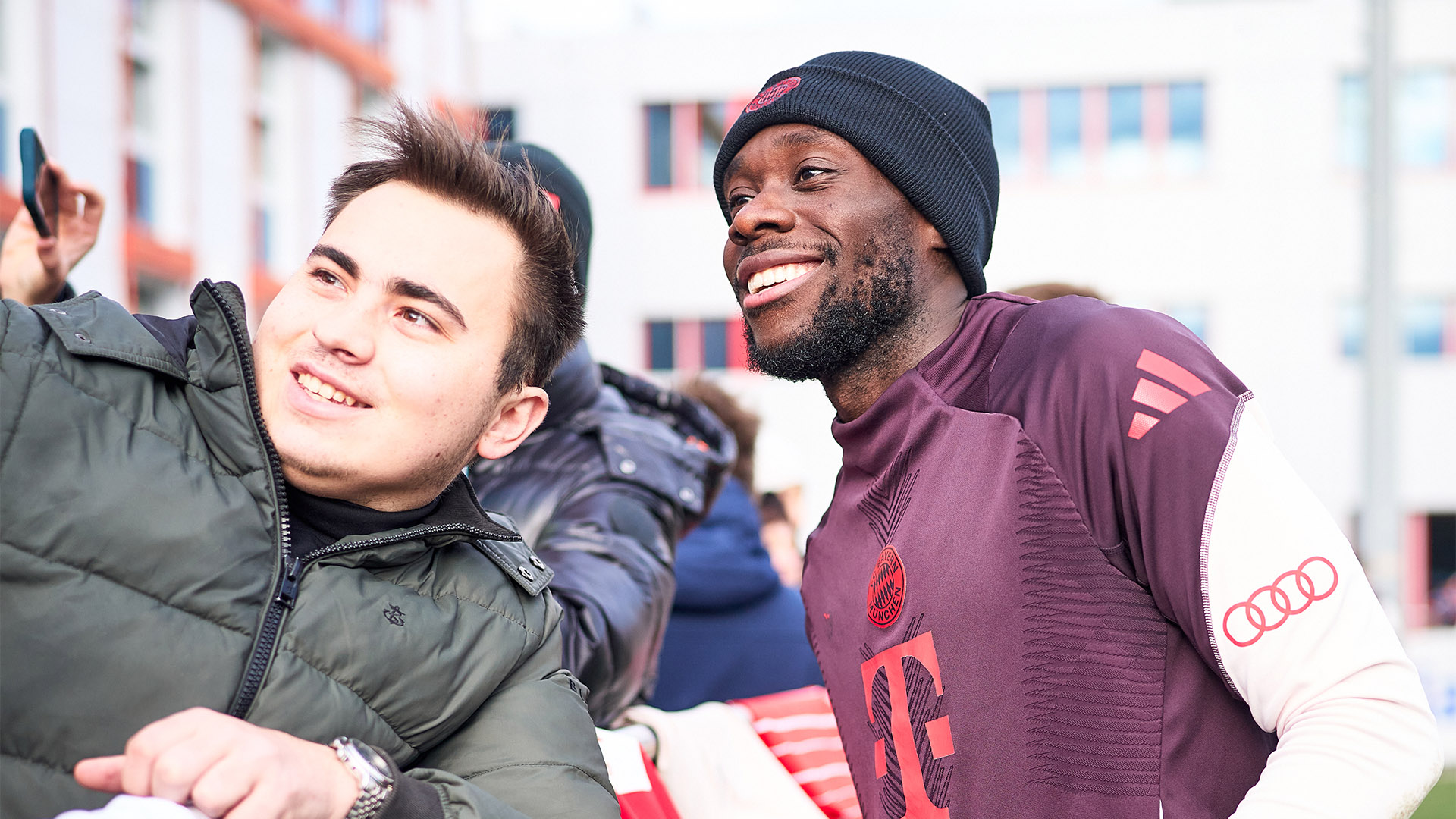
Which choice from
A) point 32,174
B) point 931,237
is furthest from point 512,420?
point 32,174

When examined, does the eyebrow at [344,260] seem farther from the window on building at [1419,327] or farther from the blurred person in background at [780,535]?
the window on building at [1419,327]

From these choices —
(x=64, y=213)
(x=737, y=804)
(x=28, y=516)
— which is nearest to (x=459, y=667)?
(x=28, y=516)

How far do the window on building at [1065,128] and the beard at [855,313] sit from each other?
17.9m

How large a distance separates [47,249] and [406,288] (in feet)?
3.30

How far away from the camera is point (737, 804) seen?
2.41 m

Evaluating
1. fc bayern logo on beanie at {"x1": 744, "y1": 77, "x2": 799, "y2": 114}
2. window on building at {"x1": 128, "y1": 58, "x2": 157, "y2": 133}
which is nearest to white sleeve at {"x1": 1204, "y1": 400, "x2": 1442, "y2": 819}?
fc bayern logo on beanie at {"x1": 744, "y1": 77, "x2": 799, "y2": 114}

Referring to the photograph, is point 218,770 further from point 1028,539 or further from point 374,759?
point 1028,539

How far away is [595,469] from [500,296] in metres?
0.89

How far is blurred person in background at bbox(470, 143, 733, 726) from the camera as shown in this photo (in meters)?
2.46

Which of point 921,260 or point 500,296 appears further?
point 921,260

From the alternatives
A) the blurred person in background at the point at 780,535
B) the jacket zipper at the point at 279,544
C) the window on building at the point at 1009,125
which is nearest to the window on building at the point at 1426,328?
the window on building at the point at 1009,125

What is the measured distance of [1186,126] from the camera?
62.1 ft

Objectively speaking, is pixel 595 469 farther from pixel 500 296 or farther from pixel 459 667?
pixel 459 667

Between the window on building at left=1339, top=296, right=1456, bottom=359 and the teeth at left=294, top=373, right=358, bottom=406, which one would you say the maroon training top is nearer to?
the teeth at left=294, top=373, right=358, bottom=406
